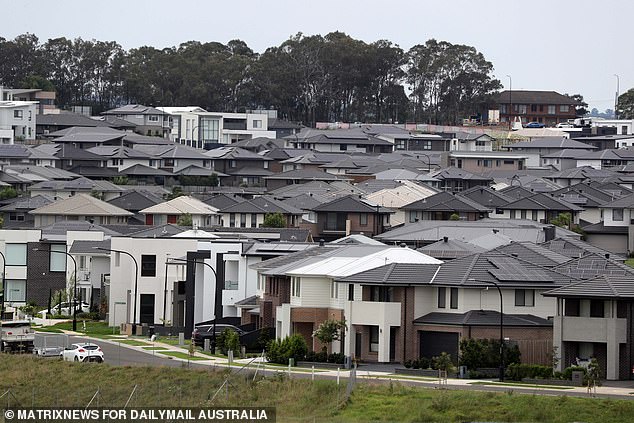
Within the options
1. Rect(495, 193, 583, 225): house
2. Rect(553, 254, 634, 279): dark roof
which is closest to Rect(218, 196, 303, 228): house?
Rect(495, 193, 583, 225): house

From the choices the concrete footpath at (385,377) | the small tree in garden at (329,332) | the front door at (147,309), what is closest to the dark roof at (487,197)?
the front door at (147,309)

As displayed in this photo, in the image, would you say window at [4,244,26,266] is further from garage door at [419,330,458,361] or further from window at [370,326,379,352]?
garage door at [419,330,458,361]

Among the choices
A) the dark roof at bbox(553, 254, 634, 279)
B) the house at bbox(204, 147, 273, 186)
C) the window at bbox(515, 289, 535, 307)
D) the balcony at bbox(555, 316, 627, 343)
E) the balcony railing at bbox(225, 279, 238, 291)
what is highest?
the house at bbox(204, 147, 273, 186)

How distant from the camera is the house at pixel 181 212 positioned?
118 metres

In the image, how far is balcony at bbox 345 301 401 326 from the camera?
62.2m

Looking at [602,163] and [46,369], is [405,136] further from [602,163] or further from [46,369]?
[46,369]

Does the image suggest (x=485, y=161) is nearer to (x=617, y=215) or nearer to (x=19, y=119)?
(x=19, y=119)

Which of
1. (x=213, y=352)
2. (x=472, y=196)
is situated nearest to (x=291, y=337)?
(x=213, y=352)

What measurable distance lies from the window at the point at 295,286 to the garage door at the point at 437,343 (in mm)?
6367

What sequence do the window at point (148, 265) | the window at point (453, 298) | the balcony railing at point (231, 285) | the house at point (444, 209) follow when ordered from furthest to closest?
1. the house at point (444, 209)
2. the window at point (148, 265)
3. the balcony railing at point (231, 285)
4. the window at point (453, 298)

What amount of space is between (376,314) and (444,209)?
2188 inches

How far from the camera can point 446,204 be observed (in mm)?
117875

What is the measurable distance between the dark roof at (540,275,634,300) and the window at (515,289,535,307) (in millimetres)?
2744

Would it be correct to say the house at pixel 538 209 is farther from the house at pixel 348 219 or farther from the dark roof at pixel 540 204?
the house at pixel 348 219
